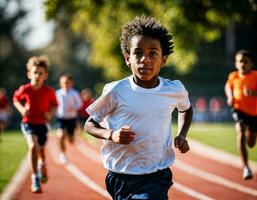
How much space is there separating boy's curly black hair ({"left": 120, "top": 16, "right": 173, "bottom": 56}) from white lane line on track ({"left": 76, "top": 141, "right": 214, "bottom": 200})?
4187 mm

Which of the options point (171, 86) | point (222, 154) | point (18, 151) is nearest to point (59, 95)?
point (18, 151)

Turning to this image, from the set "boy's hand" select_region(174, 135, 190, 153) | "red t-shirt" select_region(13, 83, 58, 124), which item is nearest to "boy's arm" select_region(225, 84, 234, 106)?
"red t-shirt" select_region(13, 83, 58, 124)

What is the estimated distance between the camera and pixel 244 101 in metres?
9.77

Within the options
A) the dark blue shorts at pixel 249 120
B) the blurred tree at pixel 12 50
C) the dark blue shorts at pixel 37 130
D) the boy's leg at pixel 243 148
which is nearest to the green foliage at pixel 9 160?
the dark blue shorts at pixel 37 130

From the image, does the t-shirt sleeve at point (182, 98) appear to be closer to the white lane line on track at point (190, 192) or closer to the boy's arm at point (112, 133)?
the boy's arm at point (112, 133)

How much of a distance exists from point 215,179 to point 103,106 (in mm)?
6419

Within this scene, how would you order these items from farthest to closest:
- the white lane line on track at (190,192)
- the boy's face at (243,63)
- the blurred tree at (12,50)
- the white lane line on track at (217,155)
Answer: the blurred tree at (12,50), the white lane line on track at (217,155), the boy's face at (243,63), the white lane line on track at (190,192)

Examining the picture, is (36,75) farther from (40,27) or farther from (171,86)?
(40,27)

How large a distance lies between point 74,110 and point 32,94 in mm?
5514

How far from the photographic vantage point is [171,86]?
4.70m

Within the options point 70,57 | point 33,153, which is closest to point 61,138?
point 33,153

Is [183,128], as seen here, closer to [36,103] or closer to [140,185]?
[140,185]

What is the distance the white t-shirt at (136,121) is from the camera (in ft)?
14.6

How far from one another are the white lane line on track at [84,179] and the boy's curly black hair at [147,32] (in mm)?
4177
